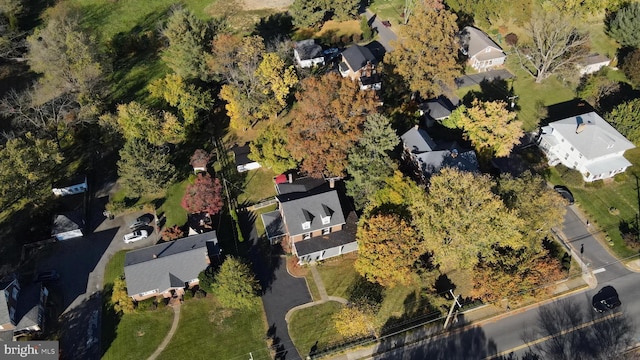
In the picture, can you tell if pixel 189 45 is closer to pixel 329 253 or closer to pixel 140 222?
pixel 140 222

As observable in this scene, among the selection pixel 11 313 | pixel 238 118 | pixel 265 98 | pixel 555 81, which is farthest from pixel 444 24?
pixel 11 313

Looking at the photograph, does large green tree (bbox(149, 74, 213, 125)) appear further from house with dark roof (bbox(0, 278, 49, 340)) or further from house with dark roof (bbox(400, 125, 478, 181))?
house with dark roof (bbox(400, 125, 478, 181))

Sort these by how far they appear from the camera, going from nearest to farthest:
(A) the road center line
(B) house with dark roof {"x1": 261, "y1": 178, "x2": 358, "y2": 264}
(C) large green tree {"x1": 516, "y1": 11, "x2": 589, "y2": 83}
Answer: (A) the road center line < (B) house with dark roof {"x1": 261, "y1": 178, "x2": 358, "y2": 264} < (C) large green tree {"x1": 516, "y1": 11, "x2": 589, "y2": 83}

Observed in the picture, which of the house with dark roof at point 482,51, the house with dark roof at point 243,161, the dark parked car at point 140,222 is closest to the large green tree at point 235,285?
the dark parked car at point 140,222

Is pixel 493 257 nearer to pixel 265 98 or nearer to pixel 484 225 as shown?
pixel 484 225

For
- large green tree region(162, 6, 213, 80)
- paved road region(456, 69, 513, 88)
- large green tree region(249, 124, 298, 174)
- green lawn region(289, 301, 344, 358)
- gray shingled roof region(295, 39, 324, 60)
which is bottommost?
green lawn region(289, 301, 344, 358)

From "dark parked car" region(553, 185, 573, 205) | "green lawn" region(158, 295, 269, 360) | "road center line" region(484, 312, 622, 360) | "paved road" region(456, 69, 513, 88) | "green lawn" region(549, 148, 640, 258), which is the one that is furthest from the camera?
"paved road" region(456, 69, 513, 88)

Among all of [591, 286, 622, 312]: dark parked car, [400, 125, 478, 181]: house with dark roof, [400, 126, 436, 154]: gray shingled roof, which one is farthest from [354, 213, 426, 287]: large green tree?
[591, 286, 622, 312]: dark parked car
